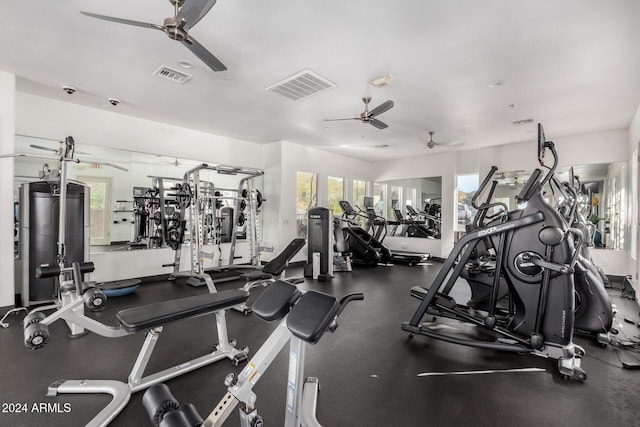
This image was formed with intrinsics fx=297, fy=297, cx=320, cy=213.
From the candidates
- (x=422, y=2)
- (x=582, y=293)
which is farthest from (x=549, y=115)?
(x=422, y=2)

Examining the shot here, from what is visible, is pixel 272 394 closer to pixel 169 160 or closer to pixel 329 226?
pixel 329 226

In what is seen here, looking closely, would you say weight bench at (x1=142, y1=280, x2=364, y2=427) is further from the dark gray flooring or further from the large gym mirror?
the large gym mirror

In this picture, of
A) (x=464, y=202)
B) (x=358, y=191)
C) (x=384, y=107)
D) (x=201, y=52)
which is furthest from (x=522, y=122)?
(x=201, y=52)

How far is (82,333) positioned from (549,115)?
6.97 metres

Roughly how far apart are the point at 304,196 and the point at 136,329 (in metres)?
5.92

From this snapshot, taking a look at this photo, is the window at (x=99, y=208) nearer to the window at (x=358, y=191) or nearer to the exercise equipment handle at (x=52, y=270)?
the exercise equipment handle at (x=52, y=270)

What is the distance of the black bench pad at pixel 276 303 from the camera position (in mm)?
1213

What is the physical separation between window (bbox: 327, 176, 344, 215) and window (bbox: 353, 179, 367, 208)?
0.55m

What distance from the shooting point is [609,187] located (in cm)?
567

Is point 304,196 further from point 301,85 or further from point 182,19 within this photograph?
point 182,19

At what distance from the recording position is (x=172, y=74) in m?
3.54

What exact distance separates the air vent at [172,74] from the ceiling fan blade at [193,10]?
149 centimetres

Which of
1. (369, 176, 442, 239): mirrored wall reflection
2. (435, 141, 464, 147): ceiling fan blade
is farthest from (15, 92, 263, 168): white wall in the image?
(435, 141, 464, 147): ceiling fan blade

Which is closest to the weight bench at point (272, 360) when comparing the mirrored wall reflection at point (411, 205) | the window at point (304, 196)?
the window at point (304, 196)
